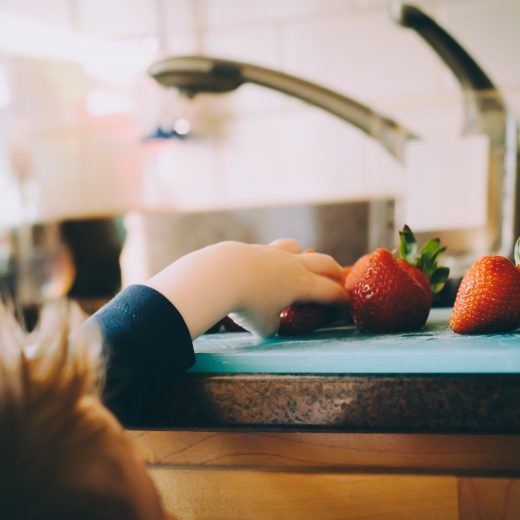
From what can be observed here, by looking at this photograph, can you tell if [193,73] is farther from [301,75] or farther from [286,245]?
[301,75]

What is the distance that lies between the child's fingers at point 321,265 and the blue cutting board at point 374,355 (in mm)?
81

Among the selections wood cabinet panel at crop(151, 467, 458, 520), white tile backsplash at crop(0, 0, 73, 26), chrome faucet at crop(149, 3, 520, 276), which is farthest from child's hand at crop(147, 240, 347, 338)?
white tile backsplash at crop(0, 0, 73, 26)

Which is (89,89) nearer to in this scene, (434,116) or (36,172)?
(36,172)

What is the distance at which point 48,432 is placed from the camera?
26 centimetres

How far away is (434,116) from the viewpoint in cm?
110

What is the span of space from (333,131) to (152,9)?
482mm

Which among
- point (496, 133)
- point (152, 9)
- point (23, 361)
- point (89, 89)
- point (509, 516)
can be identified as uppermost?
point (152, 9)

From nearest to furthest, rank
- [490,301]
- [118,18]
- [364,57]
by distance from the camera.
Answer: [490,301] < [364,57] < [118,18]

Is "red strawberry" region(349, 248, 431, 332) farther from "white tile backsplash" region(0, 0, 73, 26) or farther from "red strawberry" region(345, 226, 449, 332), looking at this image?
"white tile backsplash" region(0, 0, 73, 26)

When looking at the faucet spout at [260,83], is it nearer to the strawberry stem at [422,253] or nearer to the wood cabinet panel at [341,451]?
the strawberry stem at [422,253]

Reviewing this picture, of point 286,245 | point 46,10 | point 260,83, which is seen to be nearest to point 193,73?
point 260,83

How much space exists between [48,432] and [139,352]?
101mm

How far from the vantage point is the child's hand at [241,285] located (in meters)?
0.40

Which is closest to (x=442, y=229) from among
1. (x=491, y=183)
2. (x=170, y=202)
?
(x=491, y=183)
